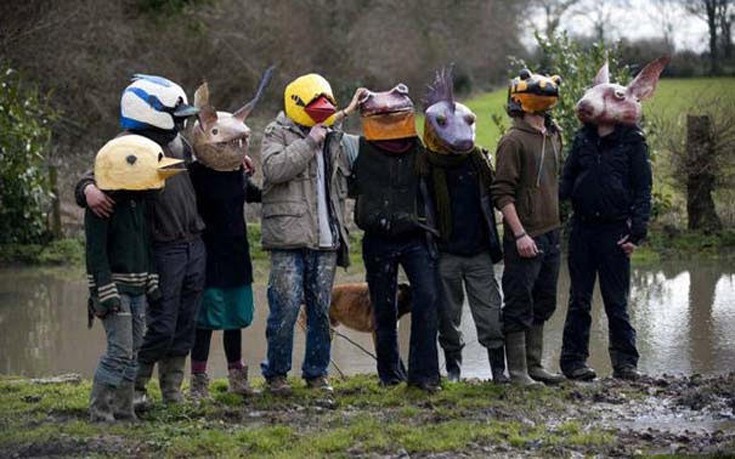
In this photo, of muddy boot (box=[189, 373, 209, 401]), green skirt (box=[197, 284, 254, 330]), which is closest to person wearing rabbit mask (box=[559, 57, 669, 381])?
green skirt (box=[197, 284, 254, 330])

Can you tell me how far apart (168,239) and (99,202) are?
1.89 feet

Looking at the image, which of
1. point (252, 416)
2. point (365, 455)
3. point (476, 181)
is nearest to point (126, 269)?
point (252, 416)

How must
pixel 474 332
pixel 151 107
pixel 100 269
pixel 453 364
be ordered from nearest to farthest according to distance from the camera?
pixel 100 269 → pixel 151 107 → pixel 453 364 → pixel 474 332

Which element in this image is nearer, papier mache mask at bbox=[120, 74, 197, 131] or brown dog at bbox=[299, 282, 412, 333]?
papier mache mask at bbox=[120, 74, 197, 131]

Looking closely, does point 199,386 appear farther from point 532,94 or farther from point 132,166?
point 532,94

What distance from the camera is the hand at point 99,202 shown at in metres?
7.55

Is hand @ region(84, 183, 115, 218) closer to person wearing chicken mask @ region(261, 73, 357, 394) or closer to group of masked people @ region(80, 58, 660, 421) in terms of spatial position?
group of masked people @ region(80, 58, 660, 421)

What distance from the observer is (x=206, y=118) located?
328 inches

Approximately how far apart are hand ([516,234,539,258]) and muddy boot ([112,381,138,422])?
271cm

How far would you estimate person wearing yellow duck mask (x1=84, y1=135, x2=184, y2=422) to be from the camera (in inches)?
298

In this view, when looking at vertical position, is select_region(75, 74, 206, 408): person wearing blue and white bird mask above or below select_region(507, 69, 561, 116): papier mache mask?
below

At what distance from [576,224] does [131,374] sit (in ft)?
11.4

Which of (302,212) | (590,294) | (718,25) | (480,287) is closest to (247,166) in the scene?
(302,212)

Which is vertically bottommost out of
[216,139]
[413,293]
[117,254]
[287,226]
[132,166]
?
[413,293]
